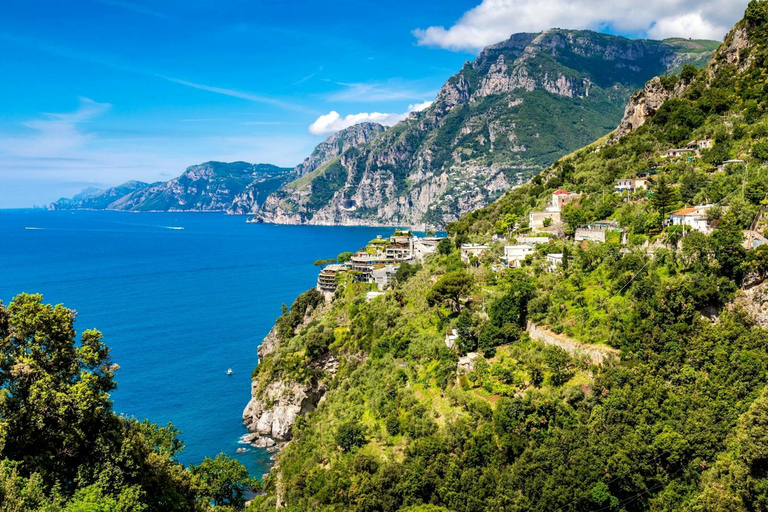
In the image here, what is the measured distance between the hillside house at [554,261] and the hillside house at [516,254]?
9.22 ft

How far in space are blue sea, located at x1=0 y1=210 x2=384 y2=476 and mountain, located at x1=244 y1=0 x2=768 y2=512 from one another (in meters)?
6.29

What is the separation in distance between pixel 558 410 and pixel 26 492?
23.9 meters

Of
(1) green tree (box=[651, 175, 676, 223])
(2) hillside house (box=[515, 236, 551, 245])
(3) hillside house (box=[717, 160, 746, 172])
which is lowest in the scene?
(2) hillside house (box=[515, 236, 551, 245])

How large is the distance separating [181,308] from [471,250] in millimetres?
60706

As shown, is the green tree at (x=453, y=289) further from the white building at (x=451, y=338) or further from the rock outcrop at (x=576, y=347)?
the rock outcrop at (x=576, y=347)

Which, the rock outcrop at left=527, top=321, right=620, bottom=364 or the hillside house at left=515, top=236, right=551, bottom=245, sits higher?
the hillside house at left=515, top=236, right=551, bottom=245

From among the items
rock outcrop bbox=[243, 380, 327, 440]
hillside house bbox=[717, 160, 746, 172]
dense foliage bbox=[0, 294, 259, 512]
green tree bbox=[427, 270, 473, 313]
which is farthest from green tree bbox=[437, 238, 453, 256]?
dense foliage bbox=[0, 294, 259, 512]

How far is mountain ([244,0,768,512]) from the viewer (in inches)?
995

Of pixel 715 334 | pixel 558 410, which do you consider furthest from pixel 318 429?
pixel 715 334

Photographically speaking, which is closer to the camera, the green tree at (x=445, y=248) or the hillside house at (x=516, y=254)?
the hillside house at (x=516, y=254)

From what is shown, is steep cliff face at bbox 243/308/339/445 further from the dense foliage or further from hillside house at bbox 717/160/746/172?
hillside house at bbox 717/160/746/172

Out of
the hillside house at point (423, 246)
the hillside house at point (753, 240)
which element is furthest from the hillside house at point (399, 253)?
the hillside house at point (753, 240)

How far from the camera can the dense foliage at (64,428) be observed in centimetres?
1828

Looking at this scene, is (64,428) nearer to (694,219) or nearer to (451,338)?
(451,338)
